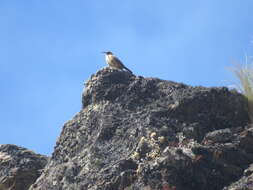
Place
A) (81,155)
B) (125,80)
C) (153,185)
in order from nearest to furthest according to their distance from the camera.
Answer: (153,185) → (81,155) → (125,80)

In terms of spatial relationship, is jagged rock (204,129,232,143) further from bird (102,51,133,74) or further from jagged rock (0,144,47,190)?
bird (102,51,133,74)

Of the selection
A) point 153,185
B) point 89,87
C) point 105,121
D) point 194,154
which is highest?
point 89,87

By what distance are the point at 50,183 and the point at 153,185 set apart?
2023 millimetres

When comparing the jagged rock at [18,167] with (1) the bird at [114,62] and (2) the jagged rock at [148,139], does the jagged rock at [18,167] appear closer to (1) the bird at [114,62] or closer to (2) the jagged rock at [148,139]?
(2) the jagged rock at [148,139]

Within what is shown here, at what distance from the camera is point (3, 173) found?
10.7 m

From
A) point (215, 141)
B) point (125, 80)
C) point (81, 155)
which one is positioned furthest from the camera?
point (125, 80)

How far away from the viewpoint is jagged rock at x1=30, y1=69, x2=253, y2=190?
8.08 m

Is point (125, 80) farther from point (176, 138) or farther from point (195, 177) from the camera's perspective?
point (195, 177)

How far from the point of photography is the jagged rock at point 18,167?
10.6 m

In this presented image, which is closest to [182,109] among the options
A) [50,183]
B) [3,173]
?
[50,183]

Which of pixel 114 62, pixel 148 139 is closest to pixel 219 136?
pixel 148 139

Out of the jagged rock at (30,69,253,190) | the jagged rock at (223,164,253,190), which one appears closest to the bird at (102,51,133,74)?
the jagged rock at (30,69,253,190)

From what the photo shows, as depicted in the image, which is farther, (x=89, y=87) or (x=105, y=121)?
(x=89, y=87)

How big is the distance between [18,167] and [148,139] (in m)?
2.88
